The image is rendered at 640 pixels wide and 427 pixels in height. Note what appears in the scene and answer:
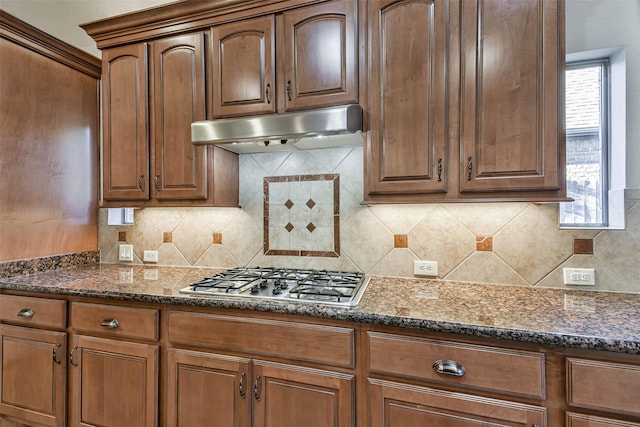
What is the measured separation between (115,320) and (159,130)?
1.09 m

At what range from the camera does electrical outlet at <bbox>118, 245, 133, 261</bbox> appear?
7.68 ft

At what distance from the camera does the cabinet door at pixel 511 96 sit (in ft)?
4.18

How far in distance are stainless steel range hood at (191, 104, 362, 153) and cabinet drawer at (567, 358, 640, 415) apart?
3.92 ft

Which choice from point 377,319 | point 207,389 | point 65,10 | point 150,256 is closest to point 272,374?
point 207,389

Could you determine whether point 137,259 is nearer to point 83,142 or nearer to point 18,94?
point 83,142

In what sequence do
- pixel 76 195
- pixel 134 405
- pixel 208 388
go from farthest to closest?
pixel 76 195 → pixel 134 405 → pixel 208 388

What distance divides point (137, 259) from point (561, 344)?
254 centimetres

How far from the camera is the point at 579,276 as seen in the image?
1.52 meters

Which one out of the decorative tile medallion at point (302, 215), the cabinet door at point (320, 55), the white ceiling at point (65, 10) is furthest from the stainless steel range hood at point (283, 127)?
the white ceiling at point (65, 10)

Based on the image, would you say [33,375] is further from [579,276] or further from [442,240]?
[579,276]

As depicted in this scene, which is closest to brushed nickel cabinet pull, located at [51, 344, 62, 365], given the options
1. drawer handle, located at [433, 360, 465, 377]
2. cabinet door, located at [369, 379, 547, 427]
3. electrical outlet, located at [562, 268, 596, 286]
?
cabinet door, located at [369, 379, 547, 427]

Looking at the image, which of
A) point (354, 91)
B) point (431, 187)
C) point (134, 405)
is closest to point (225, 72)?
point (354, 91)

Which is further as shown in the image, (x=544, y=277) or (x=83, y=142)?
(x=83, y=142)

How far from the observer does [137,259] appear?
7.66 feet
